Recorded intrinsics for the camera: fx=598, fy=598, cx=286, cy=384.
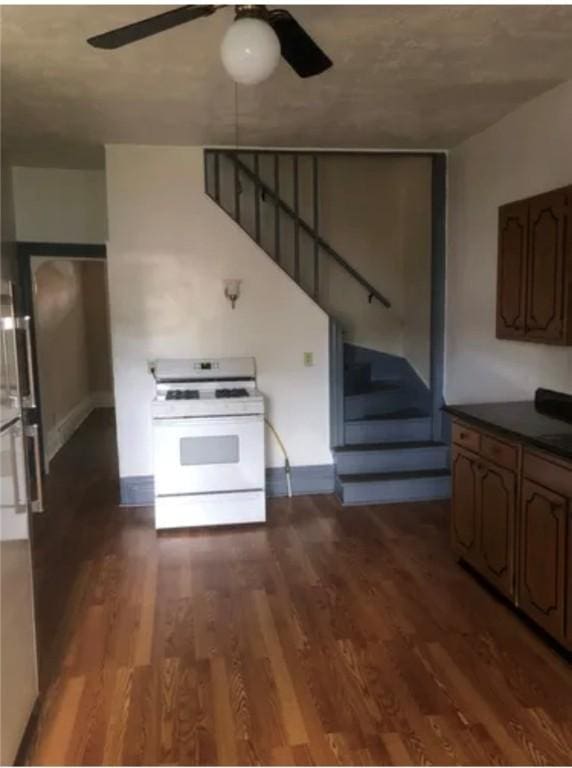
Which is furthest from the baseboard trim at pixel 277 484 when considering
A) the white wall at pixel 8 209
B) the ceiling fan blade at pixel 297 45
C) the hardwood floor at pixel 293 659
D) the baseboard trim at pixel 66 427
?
the ceiling fan blade at pixel 297 45

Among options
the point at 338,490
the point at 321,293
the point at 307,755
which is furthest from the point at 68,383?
the point at 307,755

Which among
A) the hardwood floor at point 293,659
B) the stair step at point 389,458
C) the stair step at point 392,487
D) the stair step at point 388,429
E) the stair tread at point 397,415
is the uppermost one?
the stair tread at point 397,415

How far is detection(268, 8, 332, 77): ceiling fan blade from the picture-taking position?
1.95 metres

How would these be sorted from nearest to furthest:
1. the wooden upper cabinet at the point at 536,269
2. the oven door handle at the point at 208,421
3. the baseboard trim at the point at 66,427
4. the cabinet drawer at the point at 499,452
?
the cabinet drawer at the point at 499,452, the wooden upper cabinet at the point at 536,269, the oven door handle at the point at 208,421, the baseboard trim at the point at 66,427

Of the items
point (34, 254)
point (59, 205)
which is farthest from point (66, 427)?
point (59, 205)

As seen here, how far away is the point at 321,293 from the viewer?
5.63 meters

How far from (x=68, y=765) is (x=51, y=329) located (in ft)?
16.8

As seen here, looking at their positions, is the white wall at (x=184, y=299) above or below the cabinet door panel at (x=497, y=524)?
above

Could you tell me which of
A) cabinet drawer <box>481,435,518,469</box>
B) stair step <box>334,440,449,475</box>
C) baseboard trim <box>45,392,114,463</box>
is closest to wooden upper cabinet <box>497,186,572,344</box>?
cabinet drawer <box>481,435,518,469</box>

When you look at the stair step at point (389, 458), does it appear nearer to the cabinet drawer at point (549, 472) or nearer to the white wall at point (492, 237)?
the white wall at point (492, 237)

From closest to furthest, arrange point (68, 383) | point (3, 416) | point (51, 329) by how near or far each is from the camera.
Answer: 1. point (3, 416)
2. point (51, 329)
3. point (68, 383)

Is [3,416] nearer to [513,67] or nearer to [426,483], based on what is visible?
[513,67]

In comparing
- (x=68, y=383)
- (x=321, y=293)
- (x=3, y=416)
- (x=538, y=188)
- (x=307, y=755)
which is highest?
(x=538, y=188)

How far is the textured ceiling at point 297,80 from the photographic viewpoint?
2.44 metres
